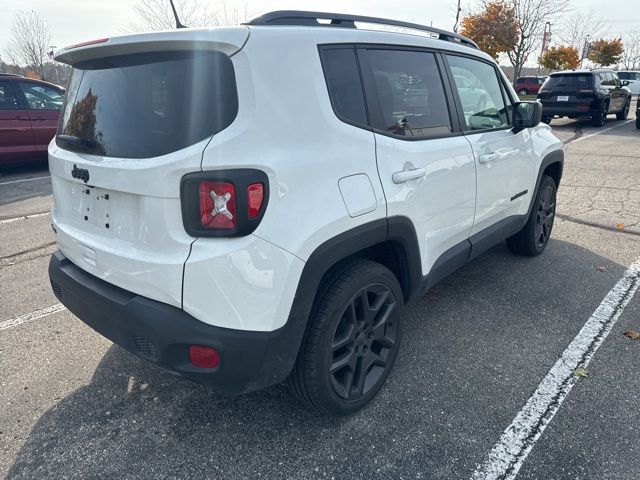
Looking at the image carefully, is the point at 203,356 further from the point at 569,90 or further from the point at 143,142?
the point at 569,90

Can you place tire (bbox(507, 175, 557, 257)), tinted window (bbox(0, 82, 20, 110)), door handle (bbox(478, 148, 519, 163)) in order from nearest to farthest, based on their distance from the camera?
door handle (bbox(478, 148, 519, 163)) < tire (bbox(507, 175, 557, 257)) < tinted window (bbox(0, 82, 20, 110))

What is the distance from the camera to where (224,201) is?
5.74ft

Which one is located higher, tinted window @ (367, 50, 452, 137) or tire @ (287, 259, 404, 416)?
tinted window @ (367, 50, 452, 137)

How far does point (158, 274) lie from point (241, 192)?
48cm

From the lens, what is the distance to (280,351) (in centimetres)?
196

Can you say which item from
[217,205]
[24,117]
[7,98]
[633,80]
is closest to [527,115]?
[217,205]

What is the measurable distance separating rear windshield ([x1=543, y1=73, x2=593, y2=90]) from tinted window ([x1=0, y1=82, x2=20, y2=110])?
13818 mm

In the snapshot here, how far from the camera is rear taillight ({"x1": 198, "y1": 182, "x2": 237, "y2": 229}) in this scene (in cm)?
175

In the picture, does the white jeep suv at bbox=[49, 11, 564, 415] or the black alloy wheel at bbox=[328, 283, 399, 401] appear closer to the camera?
the white jeep suv at bbox=[49, 11, 564, 415]

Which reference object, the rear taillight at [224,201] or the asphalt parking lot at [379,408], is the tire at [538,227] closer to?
the asphalt parking lot at [379,408]

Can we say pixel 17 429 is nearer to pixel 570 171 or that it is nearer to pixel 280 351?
pixel 280 351

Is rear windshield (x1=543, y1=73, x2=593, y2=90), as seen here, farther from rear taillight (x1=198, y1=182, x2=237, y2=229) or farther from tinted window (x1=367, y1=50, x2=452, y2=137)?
rear taillight (x1=198, y1=182, x2=237, y2=229)

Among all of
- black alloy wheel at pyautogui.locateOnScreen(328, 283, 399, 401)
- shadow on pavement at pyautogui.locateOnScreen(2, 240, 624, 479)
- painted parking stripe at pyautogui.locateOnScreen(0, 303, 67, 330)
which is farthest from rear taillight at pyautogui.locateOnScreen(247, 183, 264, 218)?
painted parking stripe at pyautogui.locateOnScreen(0, 303, 67, 330)

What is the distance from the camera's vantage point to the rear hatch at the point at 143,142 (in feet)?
5.91
